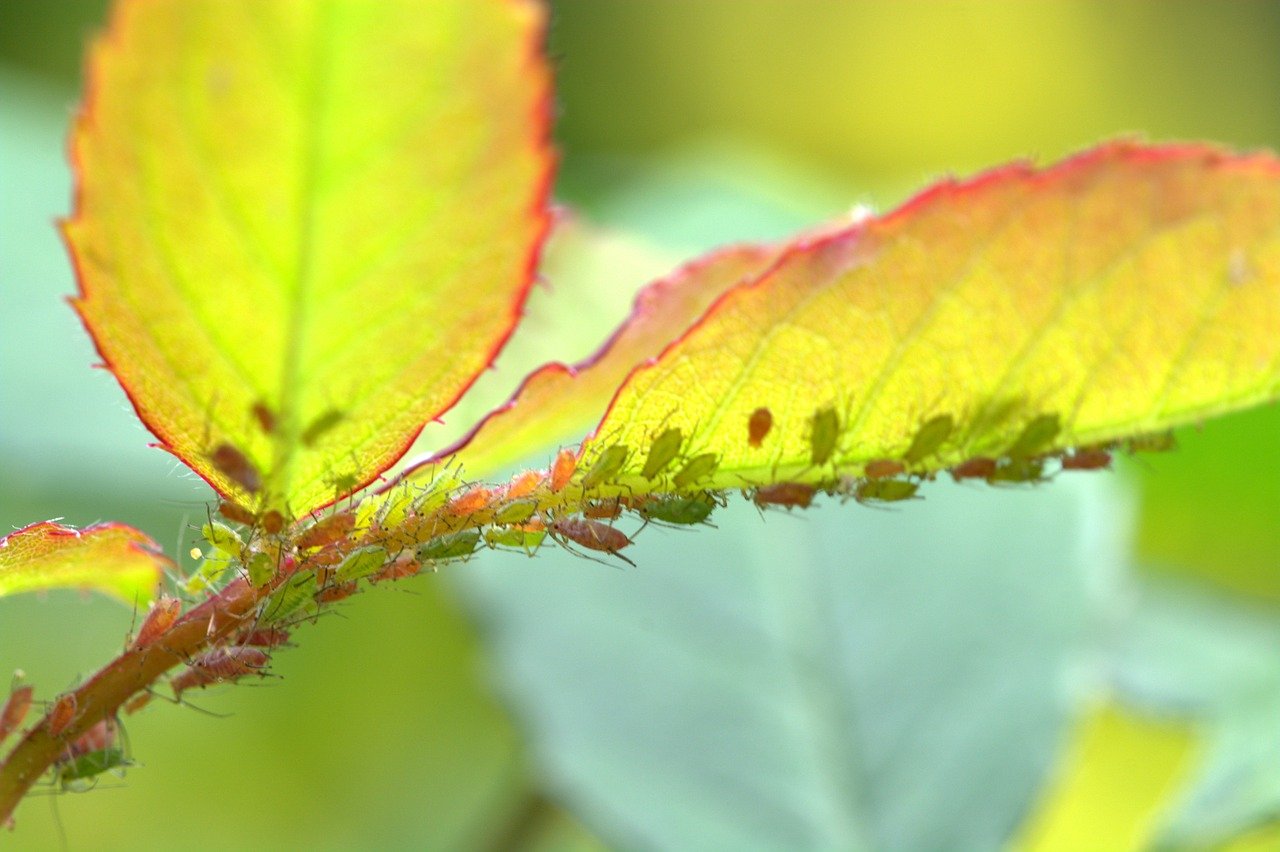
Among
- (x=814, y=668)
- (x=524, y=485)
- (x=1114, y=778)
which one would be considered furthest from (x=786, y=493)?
(x=1114, y=778)

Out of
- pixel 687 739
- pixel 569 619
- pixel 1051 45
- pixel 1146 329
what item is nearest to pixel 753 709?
pixel 687 739

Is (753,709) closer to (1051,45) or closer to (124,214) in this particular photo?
(124,214)

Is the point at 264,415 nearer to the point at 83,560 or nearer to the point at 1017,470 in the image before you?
the point at 83,560

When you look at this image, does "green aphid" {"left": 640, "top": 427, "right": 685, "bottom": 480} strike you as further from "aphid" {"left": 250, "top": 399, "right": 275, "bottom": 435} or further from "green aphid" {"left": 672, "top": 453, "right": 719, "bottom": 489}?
"aphid" {"left": 250, "top": 399, "right": 275, "bottom": 435}

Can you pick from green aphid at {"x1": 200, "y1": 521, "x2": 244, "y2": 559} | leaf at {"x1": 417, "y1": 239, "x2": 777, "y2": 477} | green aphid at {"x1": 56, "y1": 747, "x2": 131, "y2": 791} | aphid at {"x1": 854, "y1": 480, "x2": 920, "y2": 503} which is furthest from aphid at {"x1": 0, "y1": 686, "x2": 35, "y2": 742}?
aphid at {"x1": 854, "y1": 480, "x2": 920, "y2": 503}

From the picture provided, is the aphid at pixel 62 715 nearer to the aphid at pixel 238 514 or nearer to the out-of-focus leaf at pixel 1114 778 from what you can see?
the aphid at pixel 238 514

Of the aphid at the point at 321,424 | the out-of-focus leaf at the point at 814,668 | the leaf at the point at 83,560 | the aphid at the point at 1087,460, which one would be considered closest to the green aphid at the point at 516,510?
the aphid at the point at 321,424
